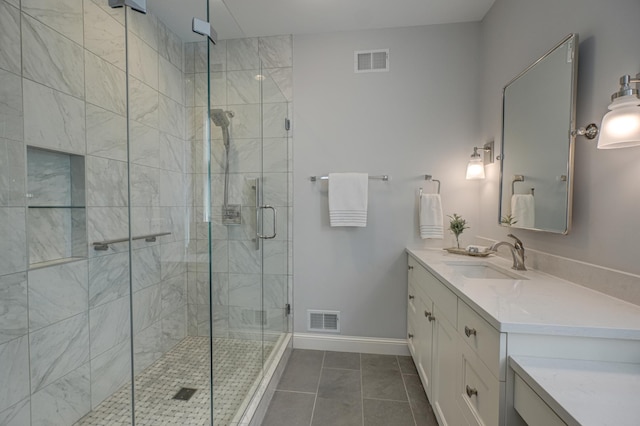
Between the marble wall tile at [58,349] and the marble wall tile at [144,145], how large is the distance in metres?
1.00

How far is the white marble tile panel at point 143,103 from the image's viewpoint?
1774mm

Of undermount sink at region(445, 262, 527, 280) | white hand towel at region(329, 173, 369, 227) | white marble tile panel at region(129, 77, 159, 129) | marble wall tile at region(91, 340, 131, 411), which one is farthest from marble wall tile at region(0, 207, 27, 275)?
undermount sink at region(445, 262, 527, 280)

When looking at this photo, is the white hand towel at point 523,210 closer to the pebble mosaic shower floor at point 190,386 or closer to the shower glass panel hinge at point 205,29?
the pebble mosaic shower floor at point 190,386

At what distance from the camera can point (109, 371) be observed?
1.57 meters

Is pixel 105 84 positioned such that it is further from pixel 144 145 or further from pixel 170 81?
pixel 170 81

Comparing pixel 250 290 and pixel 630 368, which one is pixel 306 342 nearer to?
pixel 250 290

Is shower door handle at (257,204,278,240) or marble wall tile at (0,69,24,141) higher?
marble wall tile at (0,69,24,141)

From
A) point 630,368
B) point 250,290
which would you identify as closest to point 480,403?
point 630,368

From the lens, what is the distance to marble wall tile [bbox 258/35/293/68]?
2.25m

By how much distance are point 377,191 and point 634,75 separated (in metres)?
1.44

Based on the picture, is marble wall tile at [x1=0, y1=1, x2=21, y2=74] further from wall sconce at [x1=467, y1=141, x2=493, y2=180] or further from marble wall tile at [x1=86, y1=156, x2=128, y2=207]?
wall sconce at [x1=467, y1=141, x2=493, y2=180]

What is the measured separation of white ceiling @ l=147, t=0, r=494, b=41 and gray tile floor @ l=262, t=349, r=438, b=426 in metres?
2.37

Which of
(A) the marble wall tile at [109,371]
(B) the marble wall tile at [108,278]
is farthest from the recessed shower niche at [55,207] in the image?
(A) the marble wall tile at [109,371]

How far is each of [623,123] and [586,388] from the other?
31.8 inches
